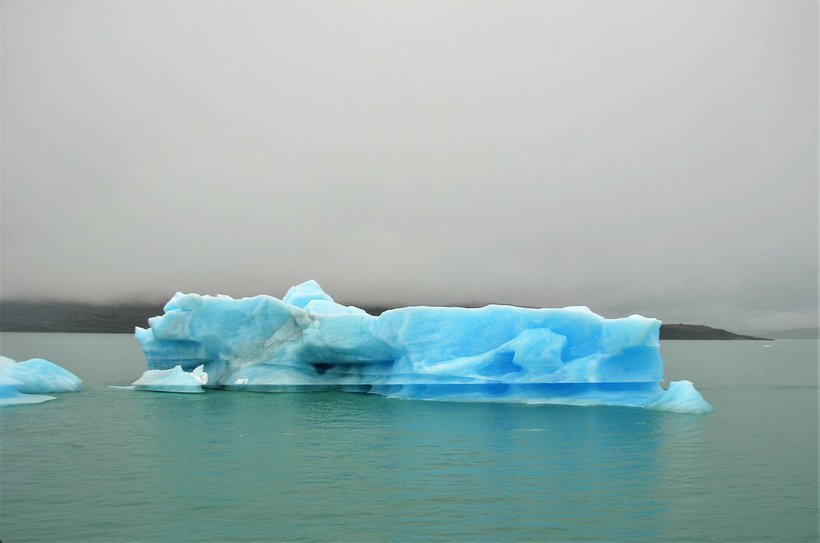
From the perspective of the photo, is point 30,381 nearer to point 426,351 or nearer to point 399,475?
point 426,351

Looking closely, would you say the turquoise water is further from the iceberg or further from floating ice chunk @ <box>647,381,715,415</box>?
the iceberg

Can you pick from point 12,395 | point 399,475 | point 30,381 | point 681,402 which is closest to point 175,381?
point 30,381

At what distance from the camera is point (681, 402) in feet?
60.4

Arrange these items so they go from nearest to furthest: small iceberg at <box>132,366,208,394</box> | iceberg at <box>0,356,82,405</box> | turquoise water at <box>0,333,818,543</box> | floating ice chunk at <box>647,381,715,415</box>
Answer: turquoise water at <box>0,333,818,543</box>
floating ice chunk at <box>647,381,715,415</box>
iceberg at <box>0,356,82,405</box>
small iceberg at <box>132,366,208,394</box>

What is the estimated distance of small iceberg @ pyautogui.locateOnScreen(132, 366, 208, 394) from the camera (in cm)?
2141

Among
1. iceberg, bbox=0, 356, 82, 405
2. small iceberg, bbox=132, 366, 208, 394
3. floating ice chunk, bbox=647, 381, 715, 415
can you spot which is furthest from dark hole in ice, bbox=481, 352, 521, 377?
iceberg, bbox=0, 356, 82, 405

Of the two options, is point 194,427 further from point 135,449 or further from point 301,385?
point 301,385

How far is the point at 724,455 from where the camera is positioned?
12648 millimetres

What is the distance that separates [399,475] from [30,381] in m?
14.2

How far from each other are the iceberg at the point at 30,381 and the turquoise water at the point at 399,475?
1176 mm

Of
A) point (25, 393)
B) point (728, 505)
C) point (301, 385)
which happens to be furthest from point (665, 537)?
point (25, 393)

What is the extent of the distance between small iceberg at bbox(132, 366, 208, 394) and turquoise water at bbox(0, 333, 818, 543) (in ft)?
12.1

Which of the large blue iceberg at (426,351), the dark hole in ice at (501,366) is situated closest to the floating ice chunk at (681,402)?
the large blue iceberg at (426,351)

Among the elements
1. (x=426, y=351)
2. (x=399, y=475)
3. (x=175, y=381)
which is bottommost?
(x=399, y=475)
